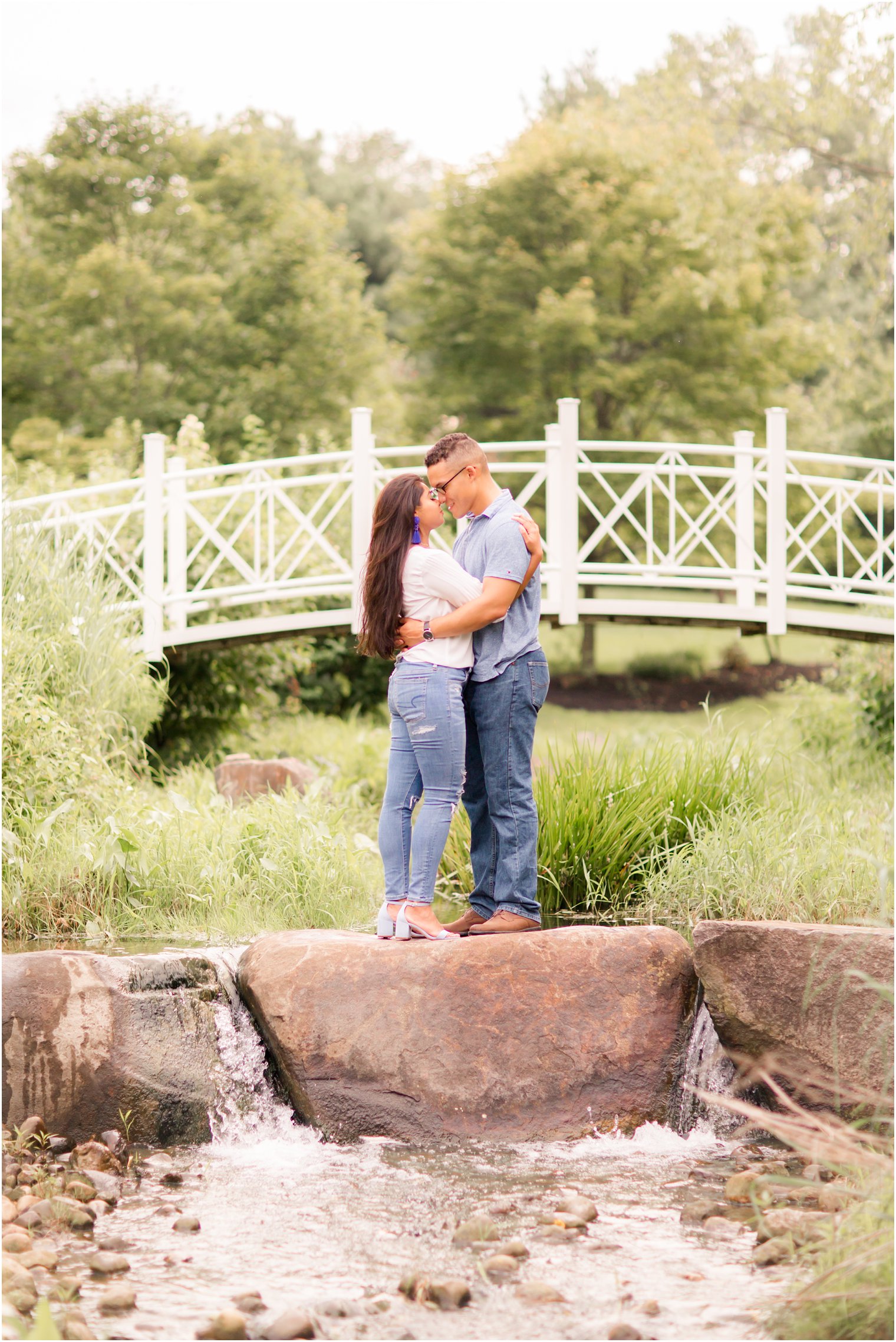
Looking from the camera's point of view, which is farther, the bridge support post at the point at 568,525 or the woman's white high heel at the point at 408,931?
the bridge support post at the point at 568,525

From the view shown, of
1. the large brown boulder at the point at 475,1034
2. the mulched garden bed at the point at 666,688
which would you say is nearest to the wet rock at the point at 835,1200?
the large brown boulder at the point at 475,1034

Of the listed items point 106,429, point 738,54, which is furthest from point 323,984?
point 106,429

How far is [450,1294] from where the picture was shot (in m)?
3.33

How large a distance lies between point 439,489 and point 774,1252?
8.46 ft

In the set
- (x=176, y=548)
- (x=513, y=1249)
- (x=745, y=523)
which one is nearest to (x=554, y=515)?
(x=745, y=523)

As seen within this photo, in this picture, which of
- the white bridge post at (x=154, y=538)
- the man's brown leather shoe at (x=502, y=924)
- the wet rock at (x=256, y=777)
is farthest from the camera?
the white bridge post at (x=154, y=538)

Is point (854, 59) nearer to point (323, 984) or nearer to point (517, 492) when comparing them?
point (517, 492)

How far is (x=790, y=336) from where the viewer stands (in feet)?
→ 60.7

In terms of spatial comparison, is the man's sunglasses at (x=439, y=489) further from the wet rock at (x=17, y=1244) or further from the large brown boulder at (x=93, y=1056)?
the wet rock at (x=17, y=1244)

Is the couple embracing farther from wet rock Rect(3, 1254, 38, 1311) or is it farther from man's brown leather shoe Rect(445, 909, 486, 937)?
wet rock Rect(3, 1254, 38, 1311)

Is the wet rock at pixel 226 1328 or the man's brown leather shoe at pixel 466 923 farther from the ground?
the man's brown leather shoe at pixel 466 923

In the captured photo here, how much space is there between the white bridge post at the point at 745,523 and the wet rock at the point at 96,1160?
24.1 ft

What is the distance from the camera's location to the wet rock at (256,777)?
8.47 metres

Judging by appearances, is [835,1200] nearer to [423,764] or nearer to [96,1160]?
[423,764]
